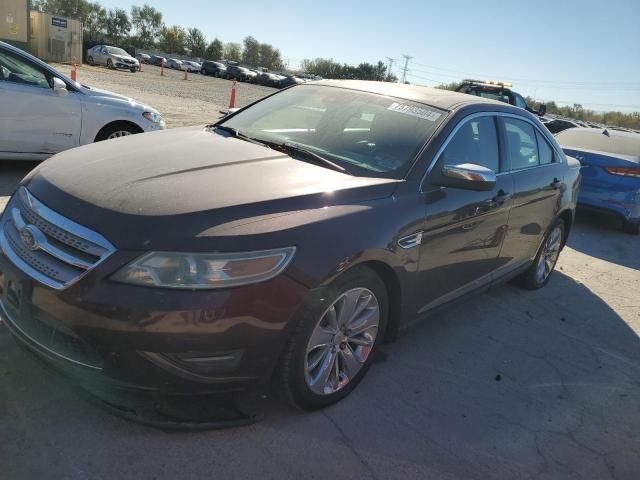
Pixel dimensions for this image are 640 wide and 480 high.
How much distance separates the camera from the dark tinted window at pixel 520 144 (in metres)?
4.14

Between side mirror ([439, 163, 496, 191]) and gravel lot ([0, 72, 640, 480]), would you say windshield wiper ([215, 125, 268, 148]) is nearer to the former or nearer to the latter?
side mirror ([439, 163, 496, 191])

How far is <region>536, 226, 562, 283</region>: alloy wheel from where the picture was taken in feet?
16.8

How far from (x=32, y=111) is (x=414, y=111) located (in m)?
4.86

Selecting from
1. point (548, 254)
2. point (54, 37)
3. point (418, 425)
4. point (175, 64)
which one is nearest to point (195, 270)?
point (418, 425)

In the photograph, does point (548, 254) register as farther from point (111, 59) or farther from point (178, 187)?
point (111, 59)

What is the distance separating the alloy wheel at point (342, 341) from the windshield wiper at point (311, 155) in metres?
0.76

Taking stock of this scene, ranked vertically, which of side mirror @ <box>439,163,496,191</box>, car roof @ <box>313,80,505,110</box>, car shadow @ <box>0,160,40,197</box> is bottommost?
car shadow @ <box>0,160,40,197</box>

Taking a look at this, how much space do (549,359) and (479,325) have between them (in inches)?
22.6

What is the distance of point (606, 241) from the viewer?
24.9 feet

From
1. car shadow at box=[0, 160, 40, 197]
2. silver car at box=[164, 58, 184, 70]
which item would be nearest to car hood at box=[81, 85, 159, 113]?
car shadow at box=[0, 160, 40, 197]

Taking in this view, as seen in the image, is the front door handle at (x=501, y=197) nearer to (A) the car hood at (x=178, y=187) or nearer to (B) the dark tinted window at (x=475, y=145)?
(B) the dark tinted window at (x=475, y=145)

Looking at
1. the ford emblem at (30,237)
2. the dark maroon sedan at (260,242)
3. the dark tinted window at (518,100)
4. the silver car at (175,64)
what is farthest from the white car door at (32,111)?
the silver car at (175,64)

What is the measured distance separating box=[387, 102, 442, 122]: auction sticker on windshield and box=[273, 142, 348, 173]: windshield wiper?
71 centimetres

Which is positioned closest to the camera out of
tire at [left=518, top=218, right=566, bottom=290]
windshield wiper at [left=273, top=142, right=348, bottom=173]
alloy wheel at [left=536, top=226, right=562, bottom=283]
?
windshield wiper at [left=273, top=142, right=348, bottom=173]
